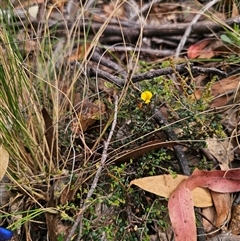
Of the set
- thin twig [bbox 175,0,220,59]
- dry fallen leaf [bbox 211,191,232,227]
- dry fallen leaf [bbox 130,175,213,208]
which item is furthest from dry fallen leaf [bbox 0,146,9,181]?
thin twig [bbox 175,0,220,59]

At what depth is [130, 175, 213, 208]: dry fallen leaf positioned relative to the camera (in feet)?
5.03

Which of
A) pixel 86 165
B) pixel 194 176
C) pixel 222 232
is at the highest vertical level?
pixel 86 165

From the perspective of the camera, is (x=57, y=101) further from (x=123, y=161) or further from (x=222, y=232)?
(x=222, y=232)

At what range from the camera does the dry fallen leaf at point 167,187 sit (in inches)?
60.4

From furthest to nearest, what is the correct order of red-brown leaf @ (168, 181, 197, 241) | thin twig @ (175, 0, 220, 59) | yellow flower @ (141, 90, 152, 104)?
thin twig @ (175, 0, 220, 59)
yellow flower @ (141, 90, 152, 104)
red-brown leaf @ (168, 181, 197, 241)

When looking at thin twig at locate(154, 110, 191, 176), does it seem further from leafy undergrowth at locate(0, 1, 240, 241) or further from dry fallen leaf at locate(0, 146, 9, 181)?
dry fallen leaf at locate(0, 146, 9, 181)

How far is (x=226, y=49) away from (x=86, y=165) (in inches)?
33.6

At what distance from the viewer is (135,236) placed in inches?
58.1

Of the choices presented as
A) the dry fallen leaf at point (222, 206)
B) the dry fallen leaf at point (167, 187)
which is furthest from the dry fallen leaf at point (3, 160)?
the dry fallen leaf at point (222, 206)

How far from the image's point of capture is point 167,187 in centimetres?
156

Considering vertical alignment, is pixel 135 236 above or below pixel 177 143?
below

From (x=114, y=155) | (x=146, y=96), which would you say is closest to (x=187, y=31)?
(x=146, y=96)

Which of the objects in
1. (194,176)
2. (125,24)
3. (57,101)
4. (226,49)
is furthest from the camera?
(125,24)

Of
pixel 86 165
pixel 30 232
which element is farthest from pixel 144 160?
pixel 30 232
